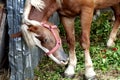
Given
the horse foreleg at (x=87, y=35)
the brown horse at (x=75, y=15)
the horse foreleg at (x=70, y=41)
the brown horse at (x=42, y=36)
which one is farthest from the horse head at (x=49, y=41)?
the horse foreleg at (x=70, y=41)

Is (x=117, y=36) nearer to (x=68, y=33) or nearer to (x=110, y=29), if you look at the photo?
(x=110, y=29)

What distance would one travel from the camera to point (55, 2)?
4.66 meters

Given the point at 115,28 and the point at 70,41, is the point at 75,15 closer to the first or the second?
the point at 70,41

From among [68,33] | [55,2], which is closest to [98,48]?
[68,33]

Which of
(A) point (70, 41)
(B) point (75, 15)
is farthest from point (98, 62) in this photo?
(B) point (75, 15)

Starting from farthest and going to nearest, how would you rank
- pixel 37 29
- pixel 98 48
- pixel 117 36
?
pixel 117 36 → pixel 98 48 → pixel 37 29

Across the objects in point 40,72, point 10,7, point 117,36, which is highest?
point 10,7

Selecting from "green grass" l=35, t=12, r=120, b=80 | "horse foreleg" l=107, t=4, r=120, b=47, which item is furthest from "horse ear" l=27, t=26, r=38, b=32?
"horse foreleg" l=107, t=4, r=120, b=47

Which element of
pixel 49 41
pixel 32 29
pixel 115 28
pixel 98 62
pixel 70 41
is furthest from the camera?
pixel 115 28

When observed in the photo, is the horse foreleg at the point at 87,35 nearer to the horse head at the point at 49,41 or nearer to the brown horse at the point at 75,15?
the brown horse at the point at 75,15

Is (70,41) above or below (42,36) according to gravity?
below

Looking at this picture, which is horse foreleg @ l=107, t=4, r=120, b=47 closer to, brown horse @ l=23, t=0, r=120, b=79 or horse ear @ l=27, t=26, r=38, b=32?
brown horse @ l=23, t=0, r=120, b=79

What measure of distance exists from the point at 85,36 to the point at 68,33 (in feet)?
1.09

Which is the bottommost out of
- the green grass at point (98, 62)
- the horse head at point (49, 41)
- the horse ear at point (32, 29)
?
the green grass at point (98, 62)
